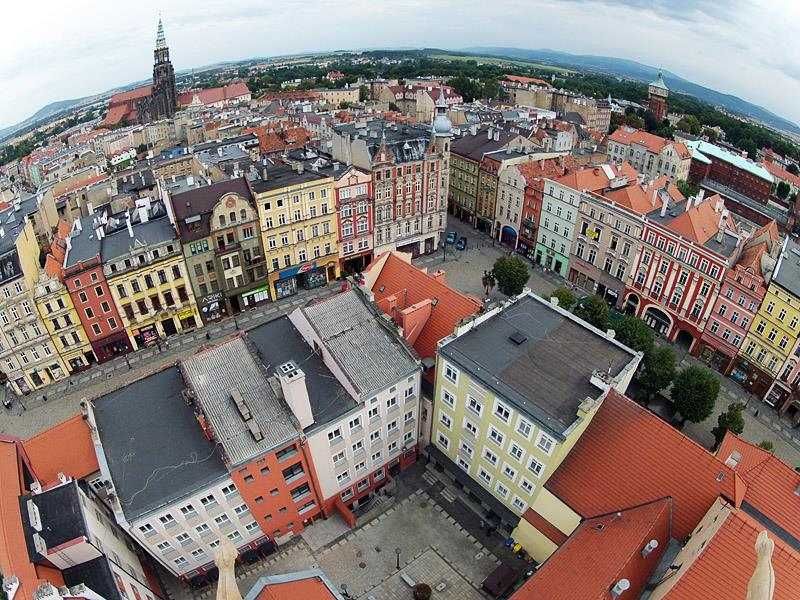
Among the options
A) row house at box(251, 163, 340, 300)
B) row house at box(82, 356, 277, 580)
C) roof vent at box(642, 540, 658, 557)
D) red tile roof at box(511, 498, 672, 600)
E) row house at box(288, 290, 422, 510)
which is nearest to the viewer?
red tile roof at box(511, 498, 672, 600)

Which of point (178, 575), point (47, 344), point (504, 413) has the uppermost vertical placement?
point (504, 413)

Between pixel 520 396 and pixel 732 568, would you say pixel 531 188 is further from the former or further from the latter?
pixel 732 568

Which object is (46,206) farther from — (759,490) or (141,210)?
(759,490)

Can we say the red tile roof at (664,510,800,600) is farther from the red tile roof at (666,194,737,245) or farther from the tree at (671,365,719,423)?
the red tile roof at (666,194,737,245)

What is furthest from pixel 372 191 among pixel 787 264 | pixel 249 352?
pixel 787 264

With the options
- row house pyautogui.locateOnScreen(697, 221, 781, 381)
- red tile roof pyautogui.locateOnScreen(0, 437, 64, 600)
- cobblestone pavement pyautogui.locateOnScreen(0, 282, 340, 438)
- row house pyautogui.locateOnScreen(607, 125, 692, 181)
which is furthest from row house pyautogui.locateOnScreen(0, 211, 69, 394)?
row house pyautogui.locateOnScreen(607, 125, 692, 181)

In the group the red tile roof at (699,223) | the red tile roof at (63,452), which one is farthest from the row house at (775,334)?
the red tile roof at (63,452)
